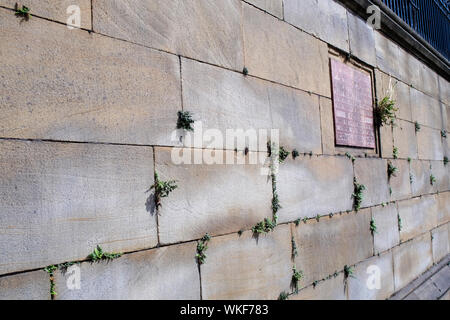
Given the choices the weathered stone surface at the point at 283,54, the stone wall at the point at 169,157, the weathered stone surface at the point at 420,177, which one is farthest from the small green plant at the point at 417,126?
the weathered stone surface at the point at 283,54

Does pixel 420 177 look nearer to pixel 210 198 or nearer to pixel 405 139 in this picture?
pixel 405 139

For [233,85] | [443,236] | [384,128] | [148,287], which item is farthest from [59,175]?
[443,236]

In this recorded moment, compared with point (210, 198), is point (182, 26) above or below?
above

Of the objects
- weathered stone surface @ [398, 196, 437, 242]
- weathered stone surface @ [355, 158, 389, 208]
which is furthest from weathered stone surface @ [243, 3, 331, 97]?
weathered stone surface @ [398, 196, 437, 242]

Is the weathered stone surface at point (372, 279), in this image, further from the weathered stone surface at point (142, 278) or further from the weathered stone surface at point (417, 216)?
the weathered stone surface at point (142, 278)

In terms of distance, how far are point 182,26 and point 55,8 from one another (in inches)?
37.1

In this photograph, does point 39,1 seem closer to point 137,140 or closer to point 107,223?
point 137,140

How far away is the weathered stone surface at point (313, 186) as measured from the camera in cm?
349

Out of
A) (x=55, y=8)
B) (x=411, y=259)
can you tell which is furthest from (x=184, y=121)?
(x=411, y=259)

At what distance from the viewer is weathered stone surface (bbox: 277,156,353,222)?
3.49 metres

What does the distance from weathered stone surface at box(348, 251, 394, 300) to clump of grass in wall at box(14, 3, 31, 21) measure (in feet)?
13.0

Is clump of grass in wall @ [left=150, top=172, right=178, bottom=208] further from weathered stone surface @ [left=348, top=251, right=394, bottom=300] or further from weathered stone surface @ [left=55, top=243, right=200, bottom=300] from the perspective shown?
weathered stone surface @ [left=348, top=251, right=394, bottom=300]

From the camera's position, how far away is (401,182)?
554 cm

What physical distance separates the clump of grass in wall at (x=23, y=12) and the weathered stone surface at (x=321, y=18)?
251 cm
